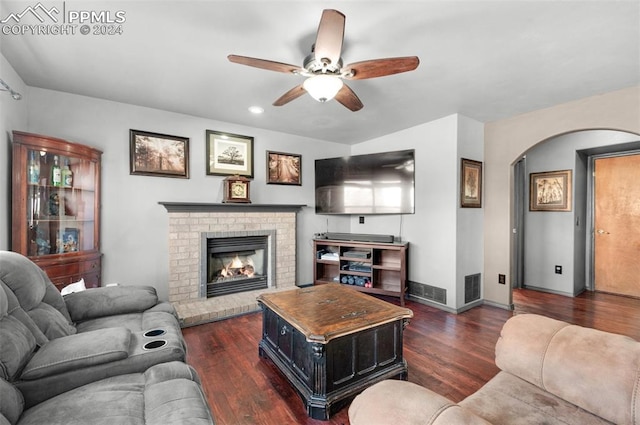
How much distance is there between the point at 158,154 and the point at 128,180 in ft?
1.47

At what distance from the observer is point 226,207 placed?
367cm

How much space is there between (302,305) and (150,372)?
1058 mm

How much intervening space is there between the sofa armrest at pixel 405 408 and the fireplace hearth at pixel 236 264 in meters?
3.26

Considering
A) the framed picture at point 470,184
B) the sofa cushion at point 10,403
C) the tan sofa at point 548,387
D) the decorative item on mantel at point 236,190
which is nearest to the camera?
the tan sofa at point 548,387

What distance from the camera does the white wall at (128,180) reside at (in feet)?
9.27

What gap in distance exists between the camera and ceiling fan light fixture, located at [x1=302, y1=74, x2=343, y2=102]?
1.79 metres

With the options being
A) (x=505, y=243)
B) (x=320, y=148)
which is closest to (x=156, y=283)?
(x=320, y=148)

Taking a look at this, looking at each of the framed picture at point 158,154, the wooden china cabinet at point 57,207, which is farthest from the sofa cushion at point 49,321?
the framed picture at point 158,154

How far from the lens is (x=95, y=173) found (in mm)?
2855

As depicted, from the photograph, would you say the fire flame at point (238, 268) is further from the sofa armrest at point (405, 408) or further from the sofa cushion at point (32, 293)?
the sofa armrest at point (405, 408)

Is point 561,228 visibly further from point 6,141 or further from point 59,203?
point 6,141

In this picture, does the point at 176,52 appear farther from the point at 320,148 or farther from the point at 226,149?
the point at 320,148

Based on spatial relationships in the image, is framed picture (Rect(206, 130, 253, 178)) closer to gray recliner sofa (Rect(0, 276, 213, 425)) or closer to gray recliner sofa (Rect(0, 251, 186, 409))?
gray recliner sofa (Rect(0, 251, 186, 409))

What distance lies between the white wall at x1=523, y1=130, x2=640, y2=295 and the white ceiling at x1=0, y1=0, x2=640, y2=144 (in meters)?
1.70
